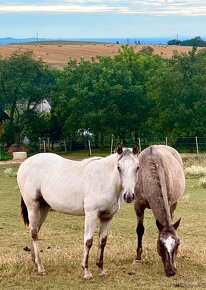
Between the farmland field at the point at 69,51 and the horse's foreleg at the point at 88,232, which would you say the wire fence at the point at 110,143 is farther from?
the farmland field at the point at 69,51

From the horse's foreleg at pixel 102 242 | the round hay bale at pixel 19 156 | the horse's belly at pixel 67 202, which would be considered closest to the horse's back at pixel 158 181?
the horse's foreleg at pixel 102 242

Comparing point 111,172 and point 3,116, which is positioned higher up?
point 111,172

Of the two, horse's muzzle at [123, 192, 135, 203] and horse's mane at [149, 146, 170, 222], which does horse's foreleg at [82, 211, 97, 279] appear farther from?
horse's mane at [149, 146, 170, 222]

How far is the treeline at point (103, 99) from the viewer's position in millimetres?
49188

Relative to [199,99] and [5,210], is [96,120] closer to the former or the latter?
[199,99]

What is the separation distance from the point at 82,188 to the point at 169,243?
5.25 ft

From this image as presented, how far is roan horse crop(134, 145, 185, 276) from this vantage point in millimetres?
9914

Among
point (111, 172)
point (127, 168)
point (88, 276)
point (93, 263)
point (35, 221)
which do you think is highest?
point (127, 168)

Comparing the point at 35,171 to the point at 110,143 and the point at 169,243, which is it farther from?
the point at 110,143

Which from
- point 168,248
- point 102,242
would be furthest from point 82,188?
point 168,248

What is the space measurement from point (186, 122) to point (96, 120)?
700cm

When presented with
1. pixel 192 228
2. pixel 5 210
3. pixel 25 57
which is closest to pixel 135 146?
pixel 192 228

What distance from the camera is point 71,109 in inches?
2039

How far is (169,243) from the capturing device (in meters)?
9.88
